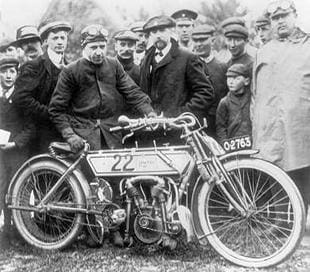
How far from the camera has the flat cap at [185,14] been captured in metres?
4.33

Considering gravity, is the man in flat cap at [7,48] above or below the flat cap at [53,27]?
below

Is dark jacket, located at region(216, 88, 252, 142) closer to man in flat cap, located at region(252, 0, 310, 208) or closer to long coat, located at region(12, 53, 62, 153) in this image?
man in flat cap, located at region(252, 0, 310, 208)

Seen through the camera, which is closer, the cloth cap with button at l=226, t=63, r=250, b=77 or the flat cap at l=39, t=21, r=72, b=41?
the cloth cap with button at l=226, t=63, r=250, b=77

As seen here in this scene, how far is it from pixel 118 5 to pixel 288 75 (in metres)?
1.50

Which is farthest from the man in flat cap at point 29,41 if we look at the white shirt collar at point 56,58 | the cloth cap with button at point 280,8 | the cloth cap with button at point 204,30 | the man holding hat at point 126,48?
the cloth cap with button at point 280,8

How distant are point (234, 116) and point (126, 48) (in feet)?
3.45

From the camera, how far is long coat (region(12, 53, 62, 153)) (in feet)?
14.8

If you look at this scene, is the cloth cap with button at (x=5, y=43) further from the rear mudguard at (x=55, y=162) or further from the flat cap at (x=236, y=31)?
the flat cap at (x=236, y=31)

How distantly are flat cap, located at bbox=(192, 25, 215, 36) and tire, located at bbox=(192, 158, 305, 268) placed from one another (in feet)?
3.67

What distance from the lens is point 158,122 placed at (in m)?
4.19

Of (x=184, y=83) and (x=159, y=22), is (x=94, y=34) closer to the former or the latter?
(x=159, y=22)

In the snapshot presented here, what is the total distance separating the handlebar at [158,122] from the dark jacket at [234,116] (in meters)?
0.24

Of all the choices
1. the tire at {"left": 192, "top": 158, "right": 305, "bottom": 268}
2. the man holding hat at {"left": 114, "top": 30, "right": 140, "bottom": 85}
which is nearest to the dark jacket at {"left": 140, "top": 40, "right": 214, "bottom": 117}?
the man holding hat at {"left": 114, "top": 30, "right": 140, "bottom": 85}

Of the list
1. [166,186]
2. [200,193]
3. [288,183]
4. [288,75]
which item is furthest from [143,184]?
[288,75]
